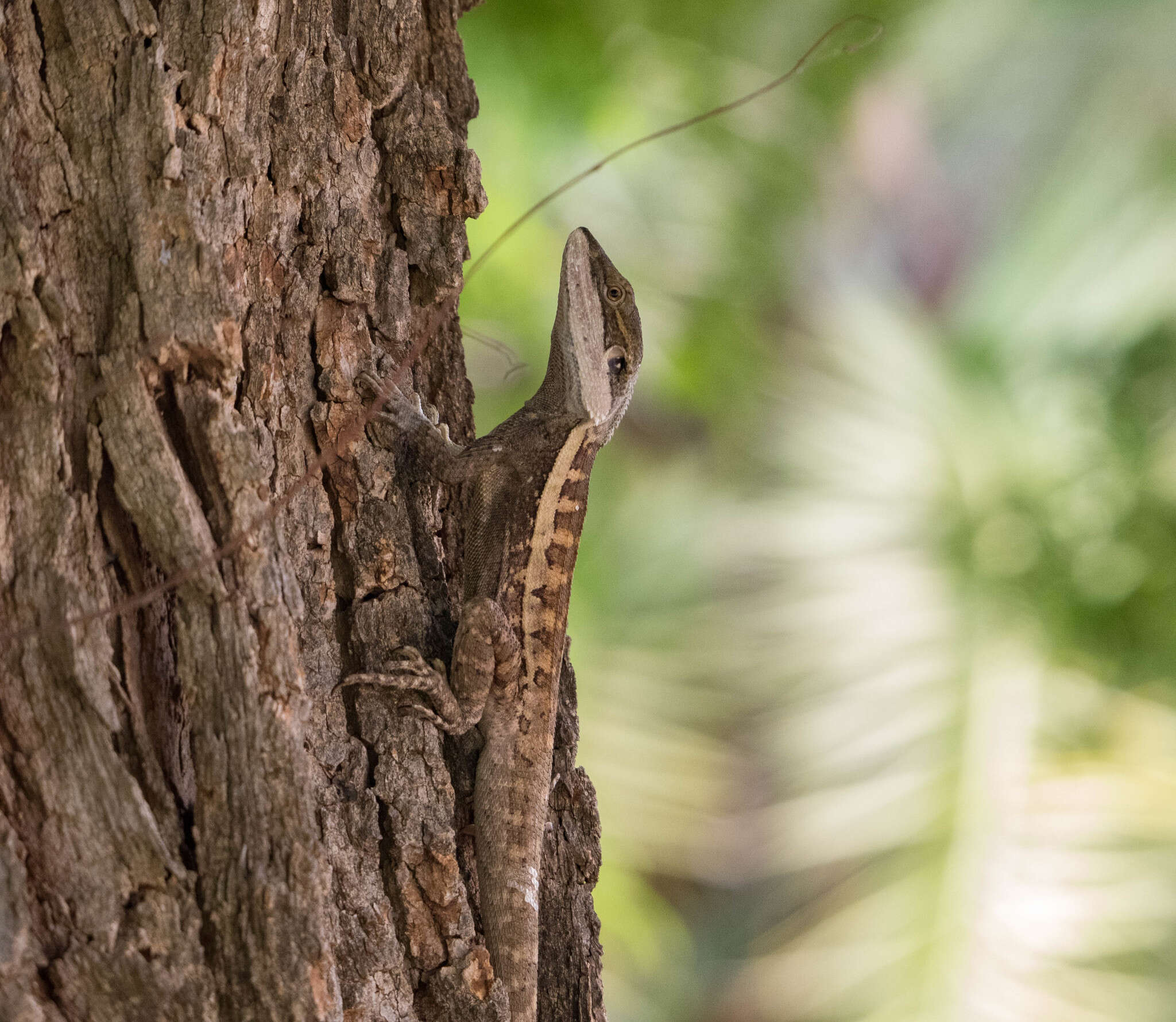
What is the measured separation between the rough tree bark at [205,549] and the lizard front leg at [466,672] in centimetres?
5

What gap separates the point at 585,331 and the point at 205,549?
1.48m

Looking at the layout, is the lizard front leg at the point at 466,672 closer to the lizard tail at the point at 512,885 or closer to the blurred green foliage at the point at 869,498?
the lizard tail at the point at 512,885

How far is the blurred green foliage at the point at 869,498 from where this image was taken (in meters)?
4.06

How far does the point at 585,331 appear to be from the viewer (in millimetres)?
2656

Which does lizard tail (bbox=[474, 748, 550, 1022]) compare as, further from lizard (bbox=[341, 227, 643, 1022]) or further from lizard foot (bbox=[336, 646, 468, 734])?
lizard foot (bbox=[336, 646, 468, 734])

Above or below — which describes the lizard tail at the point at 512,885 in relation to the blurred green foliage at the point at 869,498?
below

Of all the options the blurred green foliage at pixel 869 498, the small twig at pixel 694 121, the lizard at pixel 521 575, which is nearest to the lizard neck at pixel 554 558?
the lizard at pixel 521 575

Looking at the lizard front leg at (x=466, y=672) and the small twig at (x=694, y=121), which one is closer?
the small twig at (x=694, y=121)

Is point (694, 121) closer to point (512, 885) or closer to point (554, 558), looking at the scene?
point (554, 558)

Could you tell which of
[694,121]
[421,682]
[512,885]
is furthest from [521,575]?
[694,121]

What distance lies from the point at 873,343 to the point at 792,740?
213 centimetres

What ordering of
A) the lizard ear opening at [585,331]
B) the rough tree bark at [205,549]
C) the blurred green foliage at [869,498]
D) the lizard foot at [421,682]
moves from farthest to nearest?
the blurred green foliage at [869,498] → the lizard ear opening at [585,331] → the lizard foot at [421,682] → the rough tree bark at [205,549]

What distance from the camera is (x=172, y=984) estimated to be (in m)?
1.31

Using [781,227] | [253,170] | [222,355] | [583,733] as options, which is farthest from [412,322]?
[781,227]
